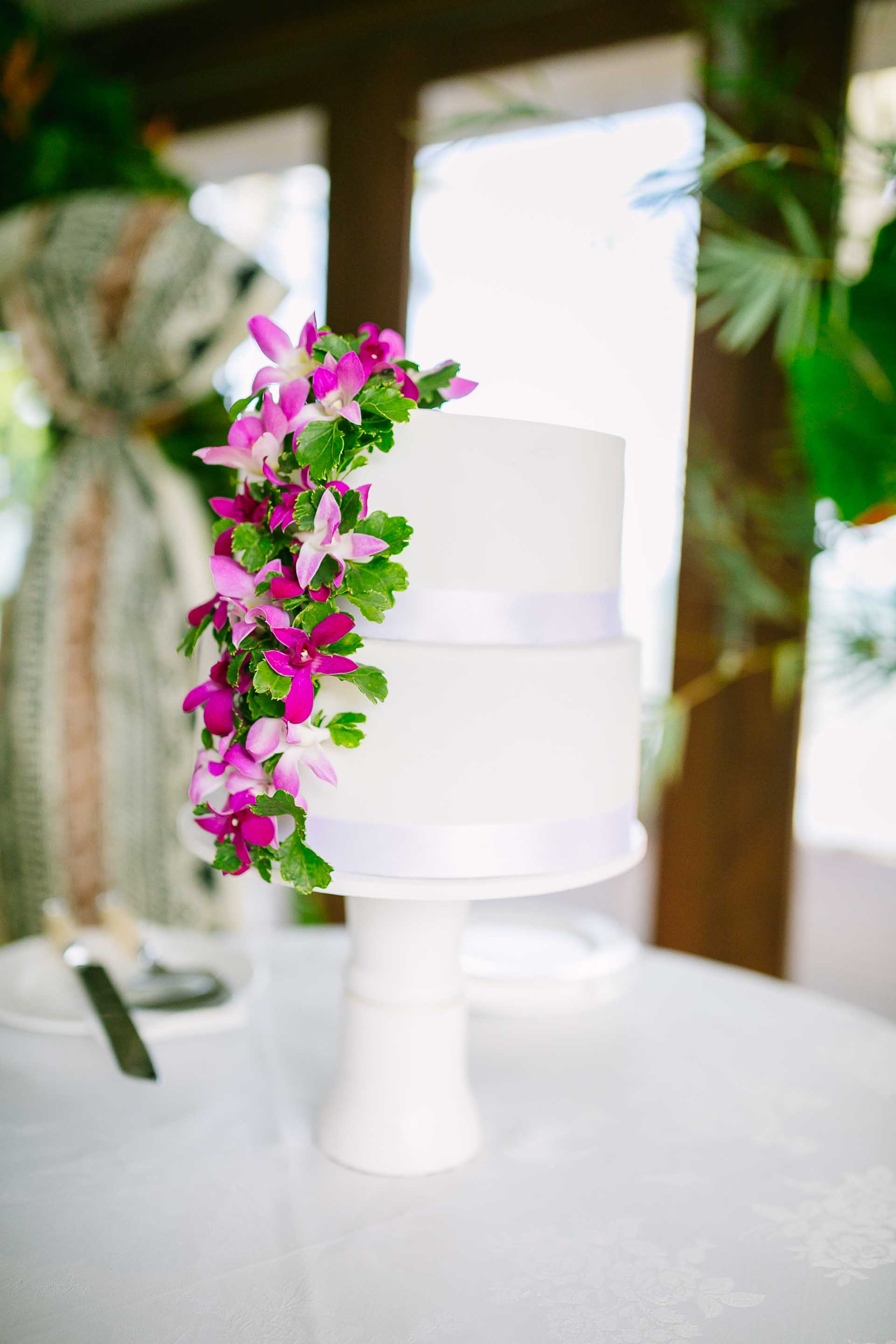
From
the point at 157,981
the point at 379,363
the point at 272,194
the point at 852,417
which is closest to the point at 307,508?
the point at 379,363

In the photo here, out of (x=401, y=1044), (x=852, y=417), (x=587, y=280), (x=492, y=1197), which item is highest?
(x=587, y=280)

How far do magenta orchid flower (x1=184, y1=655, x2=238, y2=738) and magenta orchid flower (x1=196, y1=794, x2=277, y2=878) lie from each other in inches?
2.3

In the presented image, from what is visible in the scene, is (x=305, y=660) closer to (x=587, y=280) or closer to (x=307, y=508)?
(x=307, y=508)

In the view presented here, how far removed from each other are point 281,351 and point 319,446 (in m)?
0.10

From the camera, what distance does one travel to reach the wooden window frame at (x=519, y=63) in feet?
7.66

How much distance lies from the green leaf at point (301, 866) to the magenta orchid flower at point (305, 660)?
0.31 feet

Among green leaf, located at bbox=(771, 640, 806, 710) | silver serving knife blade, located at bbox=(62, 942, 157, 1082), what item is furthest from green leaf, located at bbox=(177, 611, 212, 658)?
green leaf, located at bbox=(771, 640, 806, 710)

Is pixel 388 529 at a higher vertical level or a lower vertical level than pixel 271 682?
higher

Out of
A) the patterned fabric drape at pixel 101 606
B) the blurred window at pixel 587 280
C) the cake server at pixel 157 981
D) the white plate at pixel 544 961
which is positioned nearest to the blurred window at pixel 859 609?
the blurred window at pixel 587 280

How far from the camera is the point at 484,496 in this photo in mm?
799

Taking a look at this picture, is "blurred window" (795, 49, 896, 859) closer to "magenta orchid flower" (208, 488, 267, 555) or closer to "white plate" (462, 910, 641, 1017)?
"white plate" (462, 910, 641, 1017)

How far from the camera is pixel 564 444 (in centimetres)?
82

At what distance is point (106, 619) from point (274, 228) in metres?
1.72

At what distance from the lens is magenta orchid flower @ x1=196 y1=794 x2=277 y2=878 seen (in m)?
0.76
